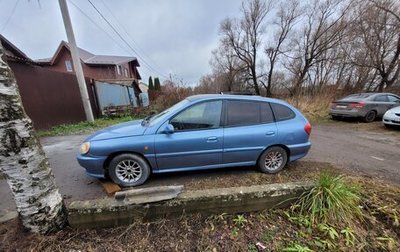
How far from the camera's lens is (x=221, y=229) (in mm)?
2244

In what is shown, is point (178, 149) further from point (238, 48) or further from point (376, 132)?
point (238, 48)

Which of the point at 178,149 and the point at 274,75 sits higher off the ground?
the point at 274,75

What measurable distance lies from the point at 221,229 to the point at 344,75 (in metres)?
24.3

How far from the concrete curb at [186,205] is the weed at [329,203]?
110 mm

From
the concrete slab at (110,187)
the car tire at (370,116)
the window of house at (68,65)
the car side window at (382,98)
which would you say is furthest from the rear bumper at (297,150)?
the window of house at (68,65)

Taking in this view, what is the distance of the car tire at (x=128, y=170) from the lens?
134 inches

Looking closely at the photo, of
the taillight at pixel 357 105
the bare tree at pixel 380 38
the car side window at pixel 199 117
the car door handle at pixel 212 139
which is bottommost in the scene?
the taillight at pixel 357 105

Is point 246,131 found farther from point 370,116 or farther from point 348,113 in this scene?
point 370,116

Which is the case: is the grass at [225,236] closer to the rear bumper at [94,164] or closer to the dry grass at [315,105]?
the rear bumper at [94,164]

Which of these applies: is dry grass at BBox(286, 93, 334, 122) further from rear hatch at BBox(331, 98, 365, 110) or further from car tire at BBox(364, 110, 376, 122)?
car tire at BBox(364, 110, 376, 122)

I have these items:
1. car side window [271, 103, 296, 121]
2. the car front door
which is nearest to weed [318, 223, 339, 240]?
the car front door

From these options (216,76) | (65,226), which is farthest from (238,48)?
(65,226)

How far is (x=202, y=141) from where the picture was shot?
3549 mm

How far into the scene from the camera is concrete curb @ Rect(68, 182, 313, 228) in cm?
215
